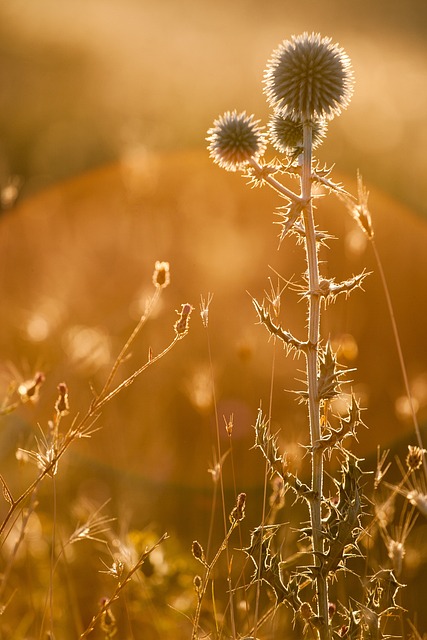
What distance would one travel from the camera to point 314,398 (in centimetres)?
201

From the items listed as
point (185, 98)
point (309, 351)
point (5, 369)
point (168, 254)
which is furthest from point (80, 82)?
point (309, 351)

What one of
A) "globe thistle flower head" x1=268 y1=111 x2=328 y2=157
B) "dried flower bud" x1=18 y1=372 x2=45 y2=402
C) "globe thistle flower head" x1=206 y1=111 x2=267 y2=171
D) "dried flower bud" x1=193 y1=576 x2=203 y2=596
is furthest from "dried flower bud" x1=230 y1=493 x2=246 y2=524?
"globe thistle flower head" x1=268 y1=111 x2=328 y2=157

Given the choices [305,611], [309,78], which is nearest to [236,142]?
[309,78]

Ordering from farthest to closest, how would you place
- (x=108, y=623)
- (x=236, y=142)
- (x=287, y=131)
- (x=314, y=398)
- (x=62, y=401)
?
(x=287, y=131), (x=236, y=142), (x=108, y=623), (x=314, y=398), (x=62, y=401)

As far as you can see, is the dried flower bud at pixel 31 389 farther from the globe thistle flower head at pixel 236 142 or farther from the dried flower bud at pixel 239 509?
the globe thistle flower head at pixel 236 142

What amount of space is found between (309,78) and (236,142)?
39 cm

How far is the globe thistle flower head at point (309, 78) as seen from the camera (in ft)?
7.97

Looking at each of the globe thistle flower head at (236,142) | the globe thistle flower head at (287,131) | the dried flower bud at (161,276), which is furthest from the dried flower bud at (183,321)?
the globe thistle flower head at (287,131)

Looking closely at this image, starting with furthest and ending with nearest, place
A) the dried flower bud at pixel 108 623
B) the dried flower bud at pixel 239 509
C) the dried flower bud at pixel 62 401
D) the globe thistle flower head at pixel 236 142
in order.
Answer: the globe thistle flower head at pixel 236 142, the dried flower bud at pixel 108 623, the dried flower bud at pixel 239 509, the dried flower bud at pixel 62 401

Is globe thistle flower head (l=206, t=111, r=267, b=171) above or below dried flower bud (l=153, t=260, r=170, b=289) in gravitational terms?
above

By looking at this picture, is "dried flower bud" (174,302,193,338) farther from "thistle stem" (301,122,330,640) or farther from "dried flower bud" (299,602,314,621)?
"dried flower bud" (299,602,314,621)

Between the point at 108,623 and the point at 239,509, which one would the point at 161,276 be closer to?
the point at 239,509

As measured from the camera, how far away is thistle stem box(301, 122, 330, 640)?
1.94m

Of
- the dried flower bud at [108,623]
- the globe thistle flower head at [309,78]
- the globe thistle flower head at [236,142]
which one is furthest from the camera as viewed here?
the globe thistle flower head at [309,78]
